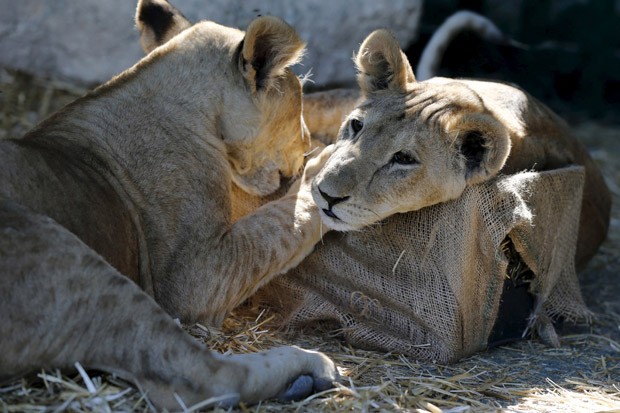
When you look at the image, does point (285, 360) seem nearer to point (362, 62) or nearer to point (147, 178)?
point (147, 178)

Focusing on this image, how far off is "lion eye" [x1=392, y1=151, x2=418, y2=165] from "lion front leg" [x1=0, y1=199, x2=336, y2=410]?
3.22ft

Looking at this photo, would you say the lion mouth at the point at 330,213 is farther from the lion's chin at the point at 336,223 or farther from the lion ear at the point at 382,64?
the lion ear at the point at 382,64

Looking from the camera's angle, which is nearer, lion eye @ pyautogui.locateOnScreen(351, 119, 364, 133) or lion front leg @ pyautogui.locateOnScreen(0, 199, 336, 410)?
lion front leg @ pyautogui.locateOnScreen(0, 199, 336, 410)

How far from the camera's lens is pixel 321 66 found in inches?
223

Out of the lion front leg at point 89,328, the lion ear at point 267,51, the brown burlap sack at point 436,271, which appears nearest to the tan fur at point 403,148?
the brown burlap sack at point 436,271

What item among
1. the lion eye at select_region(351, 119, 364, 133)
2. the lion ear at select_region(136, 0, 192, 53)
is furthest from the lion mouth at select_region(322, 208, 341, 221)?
the lion ear at select_region(136, 0, 192, 53)

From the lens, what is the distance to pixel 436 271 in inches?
131

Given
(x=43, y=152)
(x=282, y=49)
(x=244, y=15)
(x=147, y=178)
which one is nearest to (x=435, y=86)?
(x=282, y=49)

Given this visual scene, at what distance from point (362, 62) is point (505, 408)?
143 centimetres

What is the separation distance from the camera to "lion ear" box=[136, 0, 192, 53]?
3.85 metres

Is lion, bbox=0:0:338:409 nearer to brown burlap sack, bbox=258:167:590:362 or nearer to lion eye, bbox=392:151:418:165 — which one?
brown burlap sack, bbox=258:167:590:362

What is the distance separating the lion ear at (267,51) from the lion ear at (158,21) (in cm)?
59

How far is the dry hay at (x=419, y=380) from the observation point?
253 centimetres

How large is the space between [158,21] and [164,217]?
1.01 meters
